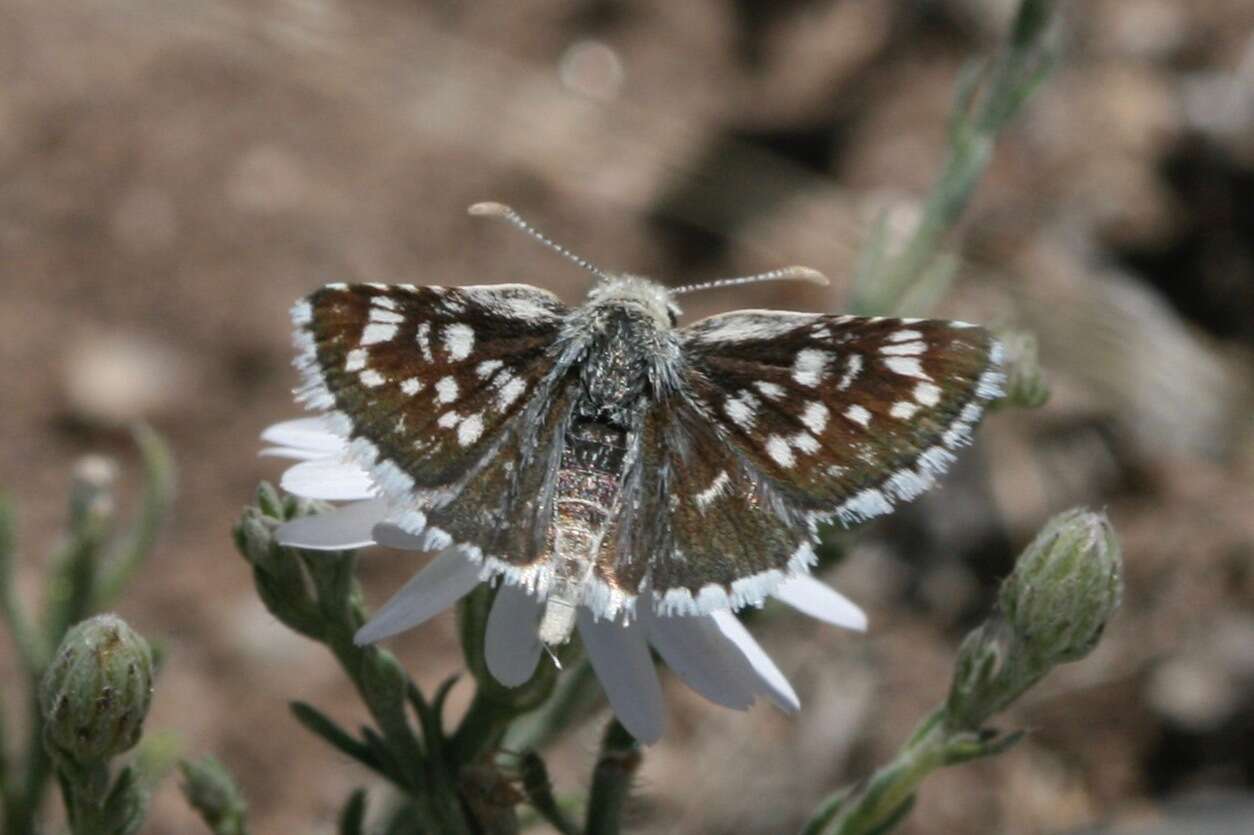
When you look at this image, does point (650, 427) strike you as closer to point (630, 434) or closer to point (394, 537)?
point (630, 434)

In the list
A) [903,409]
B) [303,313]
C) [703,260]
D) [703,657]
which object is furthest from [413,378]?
[703,260]

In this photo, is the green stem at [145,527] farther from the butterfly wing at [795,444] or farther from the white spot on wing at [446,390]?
the butterfly wing at [795,444]

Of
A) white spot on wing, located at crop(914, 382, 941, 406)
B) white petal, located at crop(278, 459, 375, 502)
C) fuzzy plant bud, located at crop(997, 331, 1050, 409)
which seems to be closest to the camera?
white spot on wing, located at crop(914, 382, 941, 406)

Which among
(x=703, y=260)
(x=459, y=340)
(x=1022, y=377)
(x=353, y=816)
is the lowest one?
(x=353, y=816)

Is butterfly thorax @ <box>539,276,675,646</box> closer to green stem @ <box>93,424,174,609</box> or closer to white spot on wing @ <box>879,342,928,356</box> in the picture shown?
white spot on wing @ <box>879,342,928,356</box>

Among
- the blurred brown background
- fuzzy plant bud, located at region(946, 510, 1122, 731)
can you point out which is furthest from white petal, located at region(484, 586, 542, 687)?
the blurred brown background

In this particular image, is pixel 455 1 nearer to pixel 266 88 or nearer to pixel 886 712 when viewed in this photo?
pixel 266 88
